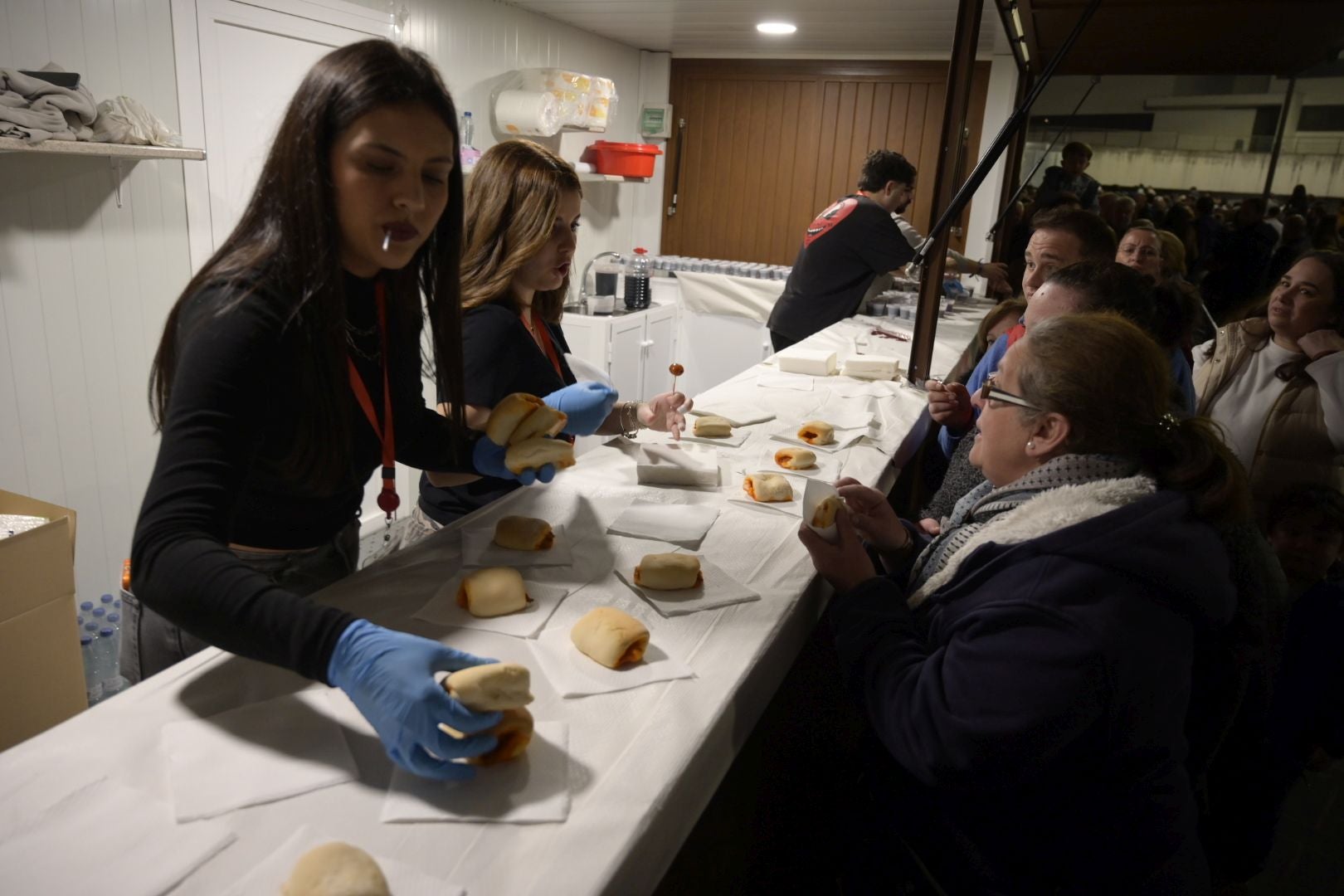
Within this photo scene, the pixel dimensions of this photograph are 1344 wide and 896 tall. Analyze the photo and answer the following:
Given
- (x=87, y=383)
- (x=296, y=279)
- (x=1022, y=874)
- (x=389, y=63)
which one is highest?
(x=389, y=63)

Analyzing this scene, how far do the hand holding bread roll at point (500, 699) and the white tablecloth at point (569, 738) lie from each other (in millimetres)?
77

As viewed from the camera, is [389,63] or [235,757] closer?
[235,757]

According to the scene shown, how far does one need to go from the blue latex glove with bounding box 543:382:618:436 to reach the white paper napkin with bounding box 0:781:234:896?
1.12m

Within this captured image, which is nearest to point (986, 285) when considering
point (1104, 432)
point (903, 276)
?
point (903, 276)

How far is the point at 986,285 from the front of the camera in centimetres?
588

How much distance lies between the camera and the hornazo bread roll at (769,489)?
183cm

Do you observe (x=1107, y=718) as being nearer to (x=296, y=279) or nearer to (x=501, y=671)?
(x=501, y=671)

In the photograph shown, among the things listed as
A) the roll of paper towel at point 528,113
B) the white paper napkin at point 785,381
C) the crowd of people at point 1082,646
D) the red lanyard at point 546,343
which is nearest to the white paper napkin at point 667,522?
the crowd of people at point 1082,646

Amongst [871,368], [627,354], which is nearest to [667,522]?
[871,368]

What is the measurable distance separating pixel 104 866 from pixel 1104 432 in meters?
1.31

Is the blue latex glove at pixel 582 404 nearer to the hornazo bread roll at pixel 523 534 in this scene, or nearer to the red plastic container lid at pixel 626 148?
the hornazo bread roll at pixel 523 534

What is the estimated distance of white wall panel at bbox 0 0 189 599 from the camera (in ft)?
8.60

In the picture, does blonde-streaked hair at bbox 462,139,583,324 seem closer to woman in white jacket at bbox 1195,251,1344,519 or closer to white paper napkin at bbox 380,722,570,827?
white paper napkin at bbox 380,722,570,827

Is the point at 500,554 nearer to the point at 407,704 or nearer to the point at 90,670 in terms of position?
the point at 407,704
